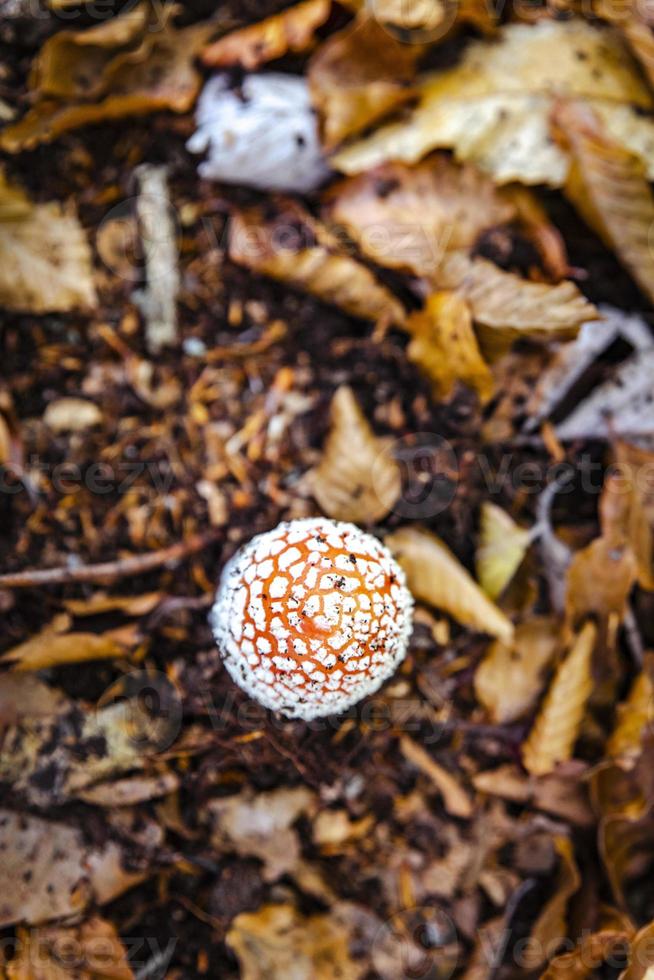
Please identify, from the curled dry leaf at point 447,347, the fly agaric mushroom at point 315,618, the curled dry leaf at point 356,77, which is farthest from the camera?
the curled dry leaf at point 356,77

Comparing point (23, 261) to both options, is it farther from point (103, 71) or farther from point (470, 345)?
point (470, 345)

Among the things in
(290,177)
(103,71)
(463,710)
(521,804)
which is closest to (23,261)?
(103,71)

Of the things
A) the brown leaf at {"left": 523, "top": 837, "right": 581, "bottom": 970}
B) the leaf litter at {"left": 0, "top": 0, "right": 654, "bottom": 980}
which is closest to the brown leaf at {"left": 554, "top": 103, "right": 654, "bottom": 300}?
the leaf litter at {"left": 0, "top": 0, "right": 654, "bottom": 980}

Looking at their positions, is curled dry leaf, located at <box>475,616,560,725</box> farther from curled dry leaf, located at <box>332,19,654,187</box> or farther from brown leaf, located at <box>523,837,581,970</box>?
curled dry leaf, located at <box>332,19,654,187</box>

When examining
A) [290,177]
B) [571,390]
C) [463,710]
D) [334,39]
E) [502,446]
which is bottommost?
[463,710]

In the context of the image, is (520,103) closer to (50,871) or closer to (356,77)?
(356,77)

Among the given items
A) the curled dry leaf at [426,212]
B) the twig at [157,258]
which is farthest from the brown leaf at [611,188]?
the twig at [157,258]

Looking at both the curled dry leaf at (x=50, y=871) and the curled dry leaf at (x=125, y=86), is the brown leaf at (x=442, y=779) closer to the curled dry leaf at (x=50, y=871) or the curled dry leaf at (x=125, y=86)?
the curled dry leaf at (x=50, y=871)
